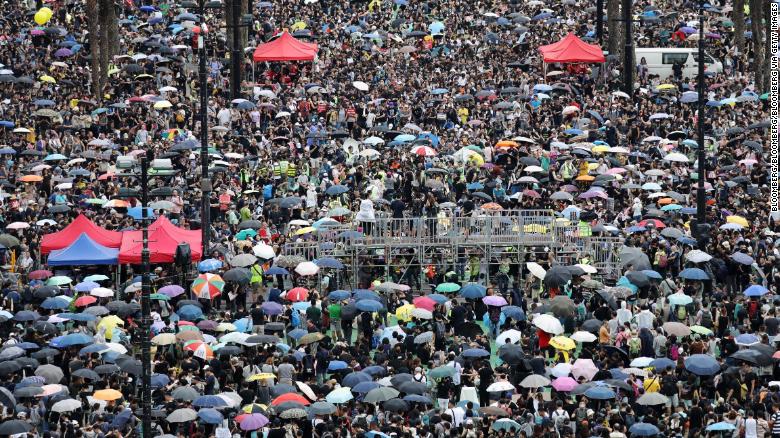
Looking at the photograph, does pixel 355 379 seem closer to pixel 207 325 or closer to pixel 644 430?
pixel 207 325

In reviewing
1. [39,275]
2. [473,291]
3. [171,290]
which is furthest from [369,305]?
[39,275]

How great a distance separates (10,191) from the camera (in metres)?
46.3

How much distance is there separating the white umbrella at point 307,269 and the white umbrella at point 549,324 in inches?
246

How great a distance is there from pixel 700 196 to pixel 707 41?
921 inches

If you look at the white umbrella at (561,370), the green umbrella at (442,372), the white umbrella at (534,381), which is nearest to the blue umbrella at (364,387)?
the green umbrella at (442,372)

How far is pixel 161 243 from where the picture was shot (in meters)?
39.2

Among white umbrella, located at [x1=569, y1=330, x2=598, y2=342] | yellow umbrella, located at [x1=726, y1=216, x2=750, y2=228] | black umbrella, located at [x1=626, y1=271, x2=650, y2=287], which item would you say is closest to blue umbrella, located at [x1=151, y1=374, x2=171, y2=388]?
white umbrella, located at [x1=569, y1=330, x2=598, y2=342]

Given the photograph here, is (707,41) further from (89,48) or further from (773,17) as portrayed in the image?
(89,48)

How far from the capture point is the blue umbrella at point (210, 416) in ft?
93.8

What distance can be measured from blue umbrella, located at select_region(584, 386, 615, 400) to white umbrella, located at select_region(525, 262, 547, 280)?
7942 millimetres

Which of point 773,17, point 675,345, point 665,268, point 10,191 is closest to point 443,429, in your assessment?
point 675,345

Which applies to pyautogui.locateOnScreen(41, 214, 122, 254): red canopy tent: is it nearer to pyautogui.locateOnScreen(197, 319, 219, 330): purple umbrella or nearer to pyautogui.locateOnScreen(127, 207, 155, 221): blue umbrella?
pyautogui.locateOnScreen(127, 207, 155, 221): blue umbrella

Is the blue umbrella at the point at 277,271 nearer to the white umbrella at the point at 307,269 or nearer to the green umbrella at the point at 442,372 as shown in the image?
the white umbrella at the point at 307,269

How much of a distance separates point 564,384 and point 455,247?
32.6 feet
